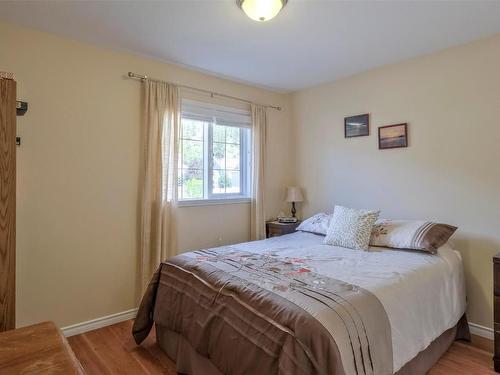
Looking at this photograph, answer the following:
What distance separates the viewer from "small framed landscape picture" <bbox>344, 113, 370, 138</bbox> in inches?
127

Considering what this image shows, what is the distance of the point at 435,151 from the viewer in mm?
2729

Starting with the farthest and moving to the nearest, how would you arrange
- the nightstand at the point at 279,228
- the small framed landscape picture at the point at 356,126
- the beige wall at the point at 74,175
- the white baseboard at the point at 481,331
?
the nightstand at the point at 279,228 → the small framed landscape picture at the point at 356,126 → the white baseboard at the point at 481,331 → the beige wall at the point at 74,175

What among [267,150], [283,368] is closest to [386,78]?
[267,150]

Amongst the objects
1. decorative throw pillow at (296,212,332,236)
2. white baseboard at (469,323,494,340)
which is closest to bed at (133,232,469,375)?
white baseboard at (469,323,494,340)

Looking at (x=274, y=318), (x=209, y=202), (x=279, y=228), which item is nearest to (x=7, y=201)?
(x=274, y=318)

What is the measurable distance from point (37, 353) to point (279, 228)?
8.97ft

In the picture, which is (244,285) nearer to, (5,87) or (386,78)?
(5,87)

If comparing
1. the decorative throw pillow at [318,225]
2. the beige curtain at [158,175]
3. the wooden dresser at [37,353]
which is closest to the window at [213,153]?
the beige curtain at [158,175]

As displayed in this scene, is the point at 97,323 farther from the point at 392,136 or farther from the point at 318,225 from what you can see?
the point at 392,136

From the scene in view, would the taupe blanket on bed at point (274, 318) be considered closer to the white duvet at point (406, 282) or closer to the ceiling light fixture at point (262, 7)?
the white duvet at point (406, 282)

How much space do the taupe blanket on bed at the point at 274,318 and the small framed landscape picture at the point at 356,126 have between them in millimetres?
1843

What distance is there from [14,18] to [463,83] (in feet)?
11.6

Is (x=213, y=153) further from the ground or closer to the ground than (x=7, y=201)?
further from the ground

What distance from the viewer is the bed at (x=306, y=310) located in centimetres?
134
